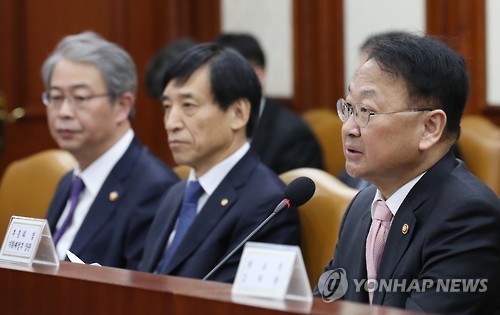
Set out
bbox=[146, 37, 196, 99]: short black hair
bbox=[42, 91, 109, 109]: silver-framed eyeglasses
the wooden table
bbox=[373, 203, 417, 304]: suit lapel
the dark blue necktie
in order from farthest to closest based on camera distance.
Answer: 1. bbox=[146, 37, 196, 99]: short black hair
2. bbox=[42, 91, 109, 109]: silver-framed eyeglasses
3. the dark blue necktie
4. bbox=[373, 203, 417, 304]: suit lapel
5. the wooden table

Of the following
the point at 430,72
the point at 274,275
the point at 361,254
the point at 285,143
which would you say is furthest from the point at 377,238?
the point at 285,143

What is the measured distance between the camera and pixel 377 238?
2.09 m

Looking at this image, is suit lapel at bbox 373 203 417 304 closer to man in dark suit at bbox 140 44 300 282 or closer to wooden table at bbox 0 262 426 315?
wooden table at bbox 0 262 426 315

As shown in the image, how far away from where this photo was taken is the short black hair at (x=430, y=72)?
203 cm

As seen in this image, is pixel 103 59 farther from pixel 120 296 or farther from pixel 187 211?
pixel 120 296

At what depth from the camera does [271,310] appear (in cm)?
145

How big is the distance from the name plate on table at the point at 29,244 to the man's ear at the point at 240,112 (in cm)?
96

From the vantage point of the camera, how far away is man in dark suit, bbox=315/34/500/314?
1892 millimetres

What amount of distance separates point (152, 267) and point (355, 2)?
2.66m

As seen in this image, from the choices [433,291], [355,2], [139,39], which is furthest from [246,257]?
[139,39]

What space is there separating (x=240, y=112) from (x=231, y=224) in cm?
41

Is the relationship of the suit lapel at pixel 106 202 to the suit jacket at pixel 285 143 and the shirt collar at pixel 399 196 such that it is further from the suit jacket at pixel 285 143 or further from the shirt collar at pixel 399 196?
the shirt collar at pixel 399 196

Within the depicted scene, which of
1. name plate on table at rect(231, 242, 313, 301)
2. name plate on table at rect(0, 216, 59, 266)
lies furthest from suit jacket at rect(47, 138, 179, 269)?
name plate on table at rect(231, 242, 313, 301)

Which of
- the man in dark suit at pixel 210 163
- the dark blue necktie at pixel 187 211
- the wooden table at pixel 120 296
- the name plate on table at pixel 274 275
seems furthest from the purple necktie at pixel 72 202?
the name plate on table at pixel 274 275
